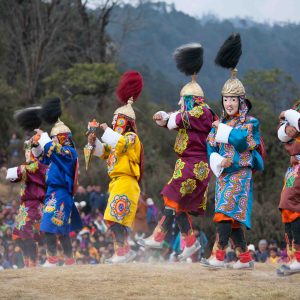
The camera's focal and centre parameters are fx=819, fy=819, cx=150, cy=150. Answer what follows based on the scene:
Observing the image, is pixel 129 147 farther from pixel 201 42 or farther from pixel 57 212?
pixel 201 42

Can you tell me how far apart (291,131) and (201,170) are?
167cm

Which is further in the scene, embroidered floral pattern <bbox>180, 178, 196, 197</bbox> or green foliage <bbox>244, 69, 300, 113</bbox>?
green foliage <bbox>244, 69, 300, 113</bbox>

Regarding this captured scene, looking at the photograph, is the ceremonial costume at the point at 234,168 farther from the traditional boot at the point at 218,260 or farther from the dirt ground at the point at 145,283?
the dirt ground at the point at 145,283

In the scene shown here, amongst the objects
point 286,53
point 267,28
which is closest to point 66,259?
point 286,53

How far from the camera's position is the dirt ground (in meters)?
7.62

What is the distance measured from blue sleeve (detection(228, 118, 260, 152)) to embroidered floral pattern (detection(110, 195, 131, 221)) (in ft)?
6.09

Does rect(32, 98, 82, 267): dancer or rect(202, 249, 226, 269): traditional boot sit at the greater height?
rect(32, 98, 82, 267): dancer

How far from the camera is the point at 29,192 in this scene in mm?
11023

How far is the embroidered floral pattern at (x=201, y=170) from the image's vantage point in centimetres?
977

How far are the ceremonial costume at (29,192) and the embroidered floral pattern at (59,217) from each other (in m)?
0.63

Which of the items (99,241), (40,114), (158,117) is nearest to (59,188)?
(40,114)

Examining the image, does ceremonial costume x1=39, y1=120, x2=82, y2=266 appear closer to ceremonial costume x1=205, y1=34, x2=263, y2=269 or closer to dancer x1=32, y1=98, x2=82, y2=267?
dancer x1=32, y1=98, x2=82, y2=267

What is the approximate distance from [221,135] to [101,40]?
27318mm

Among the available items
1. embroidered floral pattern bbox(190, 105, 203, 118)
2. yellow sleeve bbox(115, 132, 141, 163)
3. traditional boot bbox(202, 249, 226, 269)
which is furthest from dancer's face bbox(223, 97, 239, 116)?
traditional boot bbox(202, 249, 226, 269)
